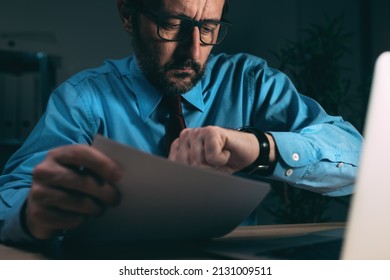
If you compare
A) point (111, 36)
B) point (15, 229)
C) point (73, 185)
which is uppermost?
point (111, 36)

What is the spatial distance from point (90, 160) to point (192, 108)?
57 centimetres

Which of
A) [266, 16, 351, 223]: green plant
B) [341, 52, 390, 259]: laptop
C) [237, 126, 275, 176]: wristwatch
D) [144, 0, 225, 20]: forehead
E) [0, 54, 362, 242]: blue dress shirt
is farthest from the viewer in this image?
[266, 16, 351, 223]: green plant

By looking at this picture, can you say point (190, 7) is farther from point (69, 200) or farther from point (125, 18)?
point (69, 200)

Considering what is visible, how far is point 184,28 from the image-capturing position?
2.95 feet

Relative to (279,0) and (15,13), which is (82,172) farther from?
(279,0)

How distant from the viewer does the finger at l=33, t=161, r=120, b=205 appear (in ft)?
1.40

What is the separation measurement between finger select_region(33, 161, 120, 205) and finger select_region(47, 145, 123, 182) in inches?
0.4

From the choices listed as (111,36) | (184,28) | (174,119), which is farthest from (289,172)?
(111,36)

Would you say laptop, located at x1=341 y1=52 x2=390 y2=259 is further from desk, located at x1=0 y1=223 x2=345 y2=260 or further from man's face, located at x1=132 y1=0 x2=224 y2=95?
man's face, located at x1=132 y1=0 x2=224 y2=95

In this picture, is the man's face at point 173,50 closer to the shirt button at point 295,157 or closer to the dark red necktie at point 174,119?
the dark red necktie at point 174,119

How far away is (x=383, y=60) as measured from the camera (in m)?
0.40

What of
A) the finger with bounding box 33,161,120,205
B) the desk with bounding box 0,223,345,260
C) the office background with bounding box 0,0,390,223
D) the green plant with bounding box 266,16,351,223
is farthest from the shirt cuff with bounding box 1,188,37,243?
the green plant with bounding box 266,16,351,223

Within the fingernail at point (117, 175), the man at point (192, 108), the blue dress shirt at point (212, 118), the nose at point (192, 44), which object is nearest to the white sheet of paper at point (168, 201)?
the fingernail at point (117, 175)

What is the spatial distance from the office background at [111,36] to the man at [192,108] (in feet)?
0.13
